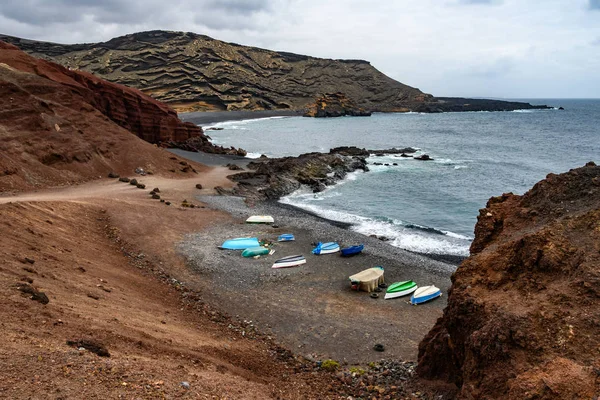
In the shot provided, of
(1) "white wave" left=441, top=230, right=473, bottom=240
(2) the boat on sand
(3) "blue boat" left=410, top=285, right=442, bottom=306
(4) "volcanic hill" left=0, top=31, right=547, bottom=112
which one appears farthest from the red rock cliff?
(4) "volcanic hill" left=0, top=31, right=547, bottom=112

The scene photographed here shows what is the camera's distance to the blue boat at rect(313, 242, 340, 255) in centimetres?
2156

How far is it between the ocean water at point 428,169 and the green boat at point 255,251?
8.25 metres

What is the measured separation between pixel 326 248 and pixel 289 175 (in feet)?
63.1

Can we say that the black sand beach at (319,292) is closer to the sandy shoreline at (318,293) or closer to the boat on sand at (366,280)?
the sandy shoreline at (318,293)

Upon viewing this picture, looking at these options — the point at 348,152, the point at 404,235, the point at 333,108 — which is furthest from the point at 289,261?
the point at 333,108

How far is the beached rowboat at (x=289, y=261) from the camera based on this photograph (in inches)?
775

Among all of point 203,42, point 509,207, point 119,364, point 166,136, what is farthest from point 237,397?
point 203,42

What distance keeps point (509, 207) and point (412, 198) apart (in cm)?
2629

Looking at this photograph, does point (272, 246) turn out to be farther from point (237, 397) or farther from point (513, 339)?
point (513, 339)

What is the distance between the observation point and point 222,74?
441 feet

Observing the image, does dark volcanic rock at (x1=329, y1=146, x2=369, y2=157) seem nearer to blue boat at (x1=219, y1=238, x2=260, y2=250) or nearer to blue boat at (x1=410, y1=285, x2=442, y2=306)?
blue boat at (x1=219, y1=238, x2=260, y2=250)

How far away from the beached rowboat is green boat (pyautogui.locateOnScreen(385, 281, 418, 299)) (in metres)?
4.56

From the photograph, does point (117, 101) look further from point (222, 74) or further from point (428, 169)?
point (222, 74)

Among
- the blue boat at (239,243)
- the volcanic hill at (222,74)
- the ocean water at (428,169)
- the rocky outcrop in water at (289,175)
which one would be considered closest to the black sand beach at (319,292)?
the blue boat at (239,243)
